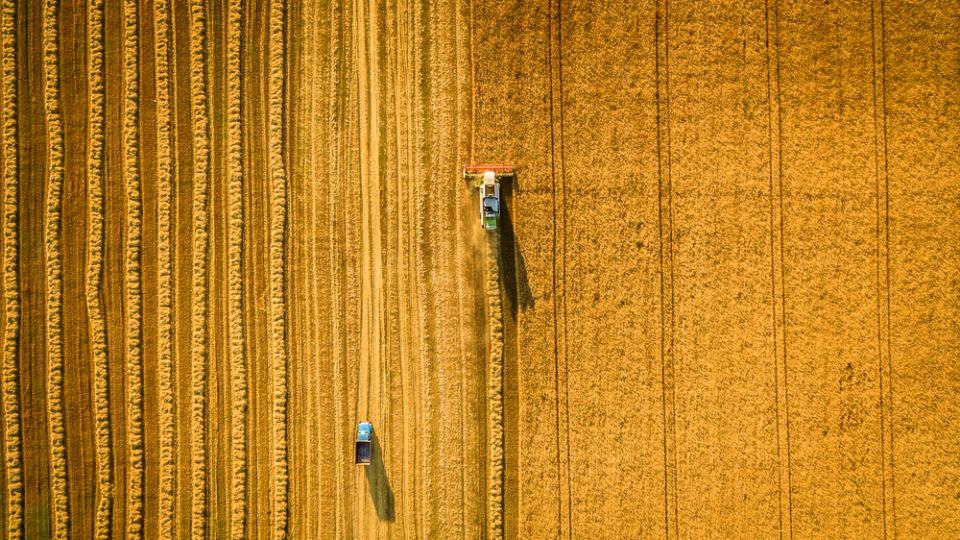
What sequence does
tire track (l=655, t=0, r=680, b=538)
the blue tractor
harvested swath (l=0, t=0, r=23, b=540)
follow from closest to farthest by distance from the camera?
the blue tractor → harvested swath (l=0, t=0, r=23, b=540) → tire track (l=655, t=0, r=680, b=538)

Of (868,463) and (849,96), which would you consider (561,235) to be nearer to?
(849,96)

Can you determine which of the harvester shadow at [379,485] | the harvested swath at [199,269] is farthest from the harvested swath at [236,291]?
the harvester shadow at [379,485]

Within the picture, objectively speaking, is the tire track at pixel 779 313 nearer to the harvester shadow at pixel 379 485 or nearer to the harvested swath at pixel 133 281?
the harvester shadow at pixel 379 485

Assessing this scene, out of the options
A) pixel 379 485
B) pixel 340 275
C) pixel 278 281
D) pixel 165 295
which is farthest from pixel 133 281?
pixel 379 485

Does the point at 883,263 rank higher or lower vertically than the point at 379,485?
higher

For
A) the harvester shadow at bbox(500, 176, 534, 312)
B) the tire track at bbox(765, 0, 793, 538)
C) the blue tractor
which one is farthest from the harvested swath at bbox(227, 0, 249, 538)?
the tire track at bbox(765, 0, 793, 538)

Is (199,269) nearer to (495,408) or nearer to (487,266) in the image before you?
(487,266)

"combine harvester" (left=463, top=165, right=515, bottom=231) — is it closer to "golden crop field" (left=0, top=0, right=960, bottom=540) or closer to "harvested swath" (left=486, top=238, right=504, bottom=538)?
"golden crop field" (left=0, top=0, right=960, bottom=540)
